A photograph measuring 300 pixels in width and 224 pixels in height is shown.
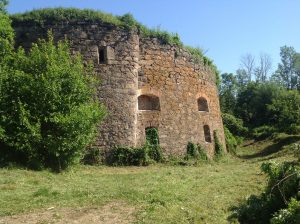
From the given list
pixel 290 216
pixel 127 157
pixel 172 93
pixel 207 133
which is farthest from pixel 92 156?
pixel 290 216

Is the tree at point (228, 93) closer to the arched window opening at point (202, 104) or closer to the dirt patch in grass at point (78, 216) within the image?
the arched window opening at point (202, 104)

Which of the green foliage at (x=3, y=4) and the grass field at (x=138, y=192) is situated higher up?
the green foliage at (x=3, y=4)

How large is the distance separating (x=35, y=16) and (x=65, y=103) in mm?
4430

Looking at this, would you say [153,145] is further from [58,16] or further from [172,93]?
[58,16]

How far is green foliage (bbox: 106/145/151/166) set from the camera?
525 inches

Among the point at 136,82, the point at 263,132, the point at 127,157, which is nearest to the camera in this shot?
the point at 127,157

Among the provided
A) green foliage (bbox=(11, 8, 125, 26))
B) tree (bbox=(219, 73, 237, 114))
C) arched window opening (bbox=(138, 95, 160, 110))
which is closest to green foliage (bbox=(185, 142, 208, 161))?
arched window opening (bbox=(138, 95, 160, 110))

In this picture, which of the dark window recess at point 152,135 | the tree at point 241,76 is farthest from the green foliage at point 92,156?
the tree at point 241,76

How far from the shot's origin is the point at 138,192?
8352 mm

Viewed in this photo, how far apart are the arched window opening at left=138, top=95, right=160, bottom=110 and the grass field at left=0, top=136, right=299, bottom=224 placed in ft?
11.0

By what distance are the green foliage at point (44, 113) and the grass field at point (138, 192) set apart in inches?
31.1

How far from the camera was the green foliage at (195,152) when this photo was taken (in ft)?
50.1

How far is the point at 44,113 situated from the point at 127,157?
3366mm

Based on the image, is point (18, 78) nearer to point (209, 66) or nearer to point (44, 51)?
point (44, 51)
